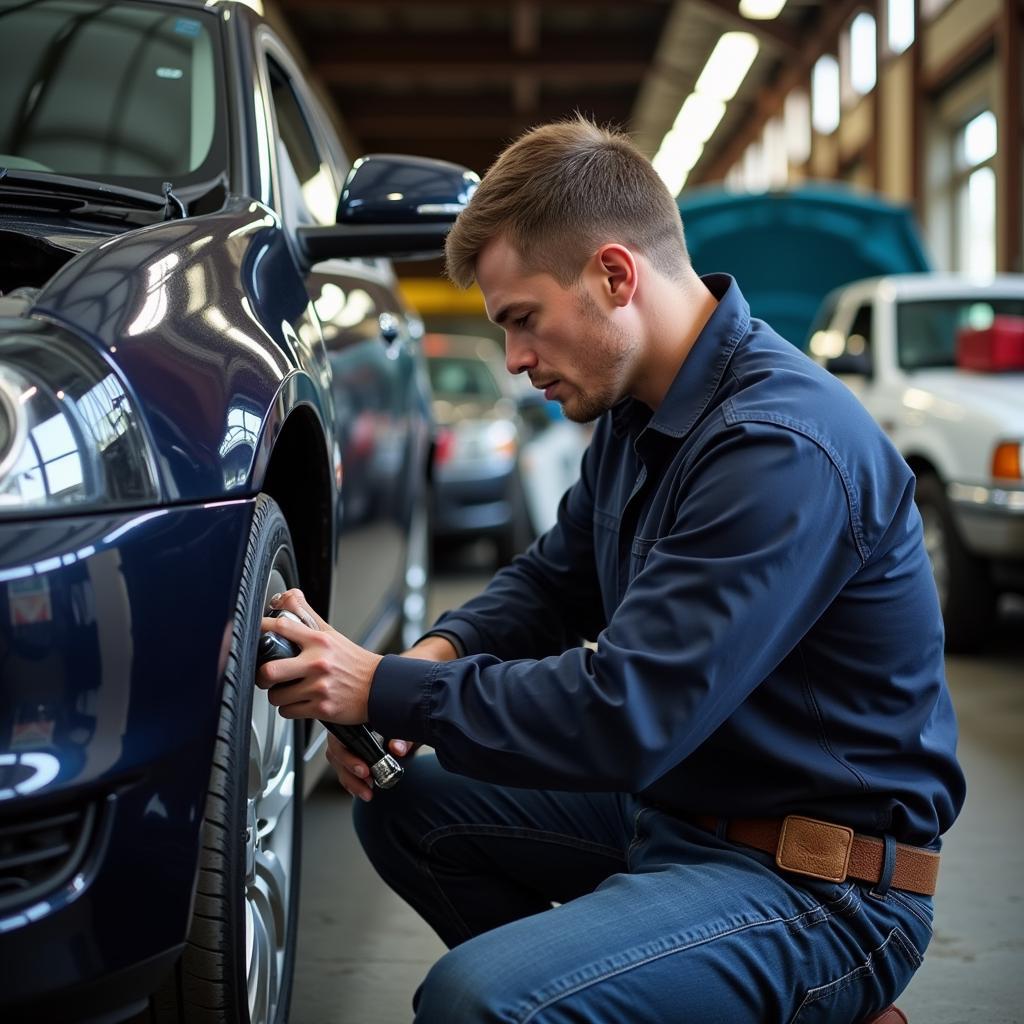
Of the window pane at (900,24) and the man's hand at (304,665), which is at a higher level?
the window pane at (900,24)

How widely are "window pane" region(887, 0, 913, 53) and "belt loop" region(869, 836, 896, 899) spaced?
45.3 ft

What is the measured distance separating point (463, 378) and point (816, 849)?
688 cm

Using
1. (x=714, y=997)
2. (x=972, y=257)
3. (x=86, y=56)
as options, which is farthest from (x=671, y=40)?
(x=714, y=997)

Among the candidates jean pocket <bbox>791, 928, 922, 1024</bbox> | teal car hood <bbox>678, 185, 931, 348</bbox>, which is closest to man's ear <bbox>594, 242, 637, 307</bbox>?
jean pocket <bbox>791, 928, 922, 1024</bbox>

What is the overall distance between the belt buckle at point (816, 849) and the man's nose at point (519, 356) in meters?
0.62

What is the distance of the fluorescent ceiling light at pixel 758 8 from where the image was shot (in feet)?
50.8

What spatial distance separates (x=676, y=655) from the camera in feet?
4.75

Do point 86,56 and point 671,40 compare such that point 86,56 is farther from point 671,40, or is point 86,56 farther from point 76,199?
point 671,40

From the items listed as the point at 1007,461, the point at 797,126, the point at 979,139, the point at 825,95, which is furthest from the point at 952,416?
the point at 797,126

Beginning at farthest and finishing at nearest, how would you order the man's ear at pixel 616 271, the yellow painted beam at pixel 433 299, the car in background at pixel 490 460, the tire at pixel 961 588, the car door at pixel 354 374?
the yellow painted beam at pixel 433 299 → the car in background at pixel 490 460 → the tire at pixel 961 588 → the car door at pixel 354 374 → the man's ear at pixel 616 271

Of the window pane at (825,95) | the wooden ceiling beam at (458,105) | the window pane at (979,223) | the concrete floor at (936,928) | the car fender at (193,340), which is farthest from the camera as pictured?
the wooden ceiling beam at (458,105)

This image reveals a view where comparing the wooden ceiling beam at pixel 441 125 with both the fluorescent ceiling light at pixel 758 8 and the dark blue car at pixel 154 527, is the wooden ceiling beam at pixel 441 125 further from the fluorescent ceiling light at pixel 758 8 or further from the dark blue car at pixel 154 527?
the dark blue car at pixel 154 527

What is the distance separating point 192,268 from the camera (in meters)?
1.62

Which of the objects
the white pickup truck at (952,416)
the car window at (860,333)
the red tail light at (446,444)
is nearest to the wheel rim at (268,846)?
the white pickup truck at (952,416)
